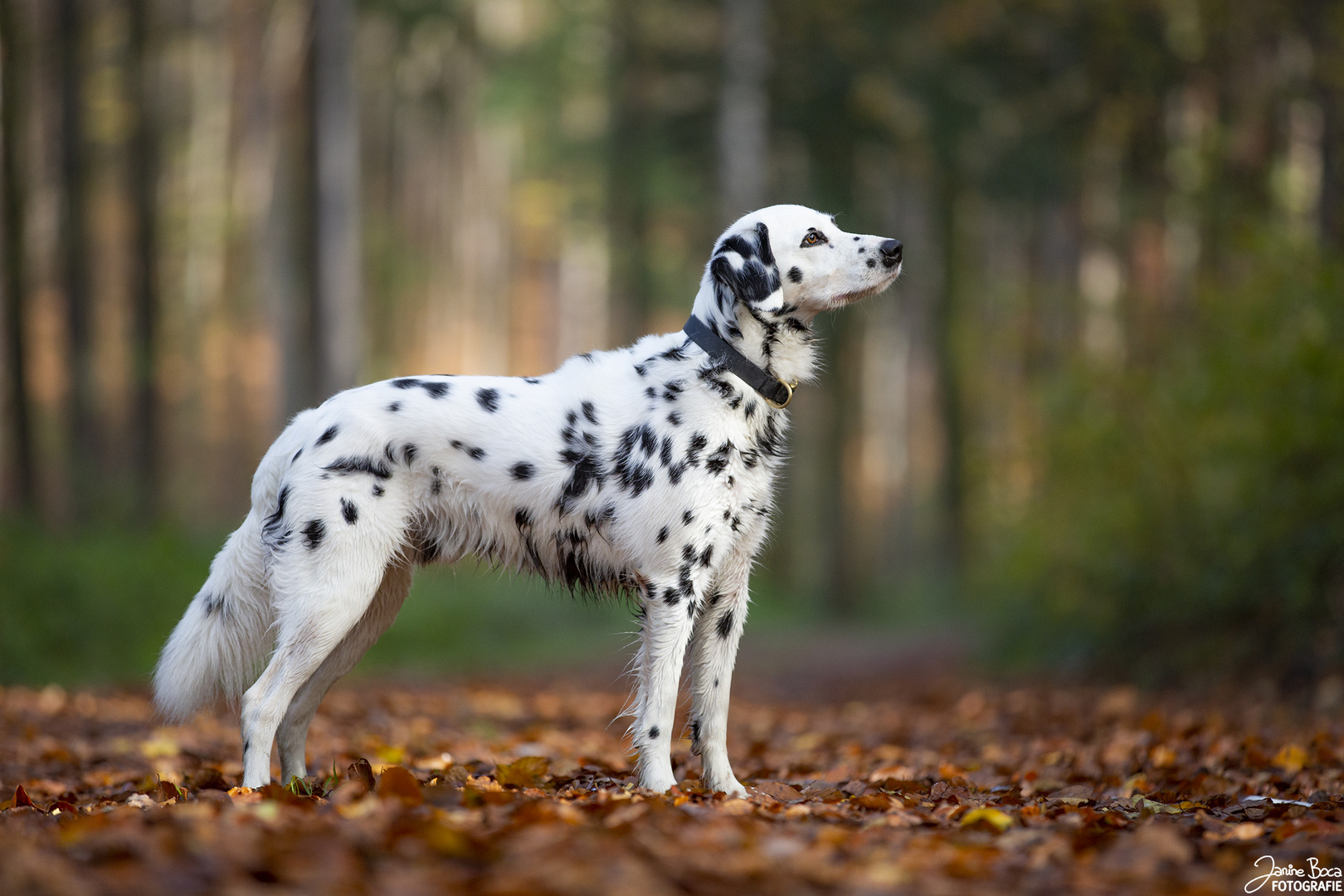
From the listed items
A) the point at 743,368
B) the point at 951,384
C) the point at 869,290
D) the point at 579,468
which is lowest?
the point at 951,384

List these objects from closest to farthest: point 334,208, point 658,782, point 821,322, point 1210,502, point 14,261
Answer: point 658,782, point 1210,502, point 14,261, point 334,208, point 821,322

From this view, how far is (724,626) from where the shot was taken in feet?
15.5

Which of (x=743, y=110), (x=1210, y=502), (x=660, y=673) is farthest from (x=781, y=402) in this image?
(x=743, y=110)

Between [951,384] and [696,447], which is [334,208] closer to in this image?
[696,447]

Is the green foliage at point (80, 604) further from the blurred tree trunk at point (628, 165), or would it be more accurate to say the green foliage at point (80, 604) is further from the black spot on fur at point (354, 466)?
the blurred tree trunk at point (628, 165)

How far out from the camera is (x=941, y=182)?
23.0 meters

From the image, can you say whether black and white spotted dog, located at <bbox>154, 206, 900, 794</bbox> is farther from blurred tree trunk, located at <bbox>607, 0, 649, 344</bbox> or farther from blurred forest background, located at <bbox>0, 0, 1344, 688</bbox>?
blurred tree trunk, located at <bbox>607, 0, 649, 344</bbox>

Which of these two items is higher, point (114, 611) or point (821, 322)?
point (821, 322)

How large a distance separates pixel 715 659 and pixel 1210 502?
649 centimetres

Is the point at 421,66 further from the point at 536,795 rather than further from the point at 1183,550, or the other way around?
the point at 536,795

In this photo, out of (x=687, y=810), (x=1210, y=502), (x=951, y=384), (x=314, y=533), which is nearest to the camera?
(x=687, y=810)

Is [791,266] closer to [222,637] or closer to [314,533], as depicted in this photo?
[314,533]

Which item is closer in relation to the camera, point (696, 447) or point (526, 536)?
point (696, 447)

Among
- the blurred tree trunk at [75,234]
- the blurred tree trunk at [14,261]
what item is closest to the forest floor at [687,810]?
the blurred tree trunk at [14,261]
